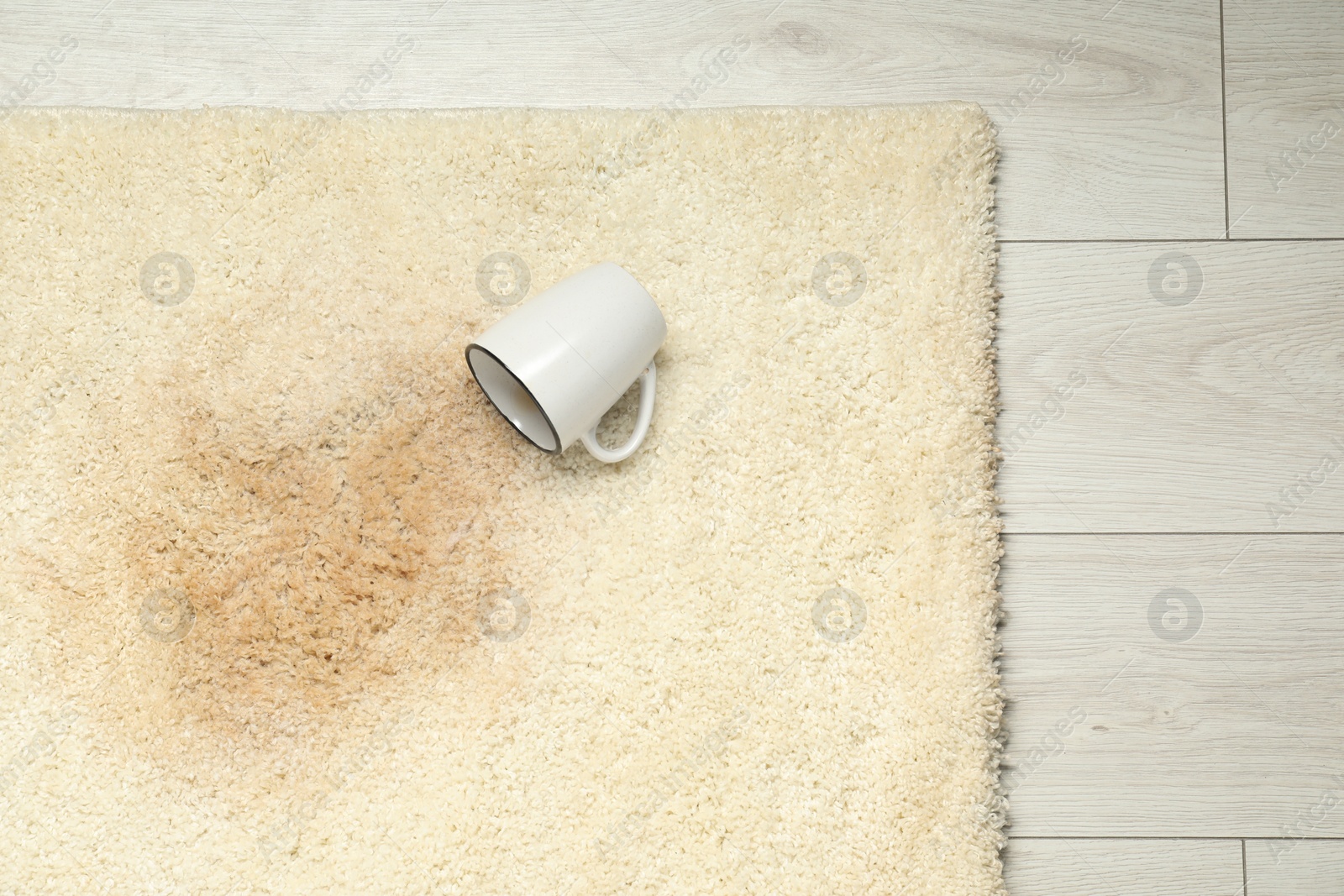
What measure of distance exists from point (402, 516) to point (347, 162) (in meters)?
0.34

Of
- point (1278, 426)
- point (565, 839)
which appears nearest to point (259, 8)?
point (565, 839)

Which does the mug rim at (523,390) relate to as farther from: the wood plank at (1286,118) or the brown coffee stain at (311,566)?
the wood plank at (1286,118)

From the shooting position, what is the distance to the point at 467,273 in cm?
77

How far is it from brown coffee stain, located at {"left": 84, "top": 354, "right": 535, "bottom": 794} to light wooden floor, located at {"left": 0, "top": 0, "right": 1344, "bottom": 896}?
Result: 320mm

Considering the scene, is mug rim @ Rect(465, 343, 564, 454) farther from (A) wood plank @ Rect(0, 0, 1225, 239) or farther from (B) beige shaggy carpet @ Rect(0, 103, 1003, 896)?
(A) wood plank @ Rect(0, 0, 1225, 239)

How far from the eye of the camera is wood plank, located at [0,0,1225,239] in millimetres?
804

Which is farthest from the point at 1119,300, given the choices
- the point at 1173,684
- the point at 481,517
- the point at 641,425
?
the point at 481,517

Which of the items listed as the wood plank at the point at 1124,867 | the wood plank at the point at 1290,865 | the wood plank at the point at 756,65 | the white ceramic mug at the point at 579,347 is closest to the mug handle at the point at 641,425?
the white ceramic mug at the point at 579,347

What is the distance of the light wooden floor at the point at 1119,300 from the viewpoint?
77 centimetres

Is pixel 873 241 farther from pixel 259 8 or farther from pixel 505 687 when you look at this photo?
pixel 259 8

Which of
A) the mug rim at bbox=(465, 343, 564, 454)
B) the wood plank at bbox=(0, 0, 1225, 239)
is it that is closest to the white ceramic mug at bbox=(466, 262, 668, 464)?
the mug rim at bbox=(465, 343, 564, 454)

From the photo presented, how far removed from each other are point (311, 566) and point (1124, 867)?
2.63ft

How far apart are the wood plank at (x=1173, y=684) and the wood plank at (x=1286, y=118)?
32cm

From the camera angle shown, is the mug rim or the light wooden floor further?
the light wooden floor
